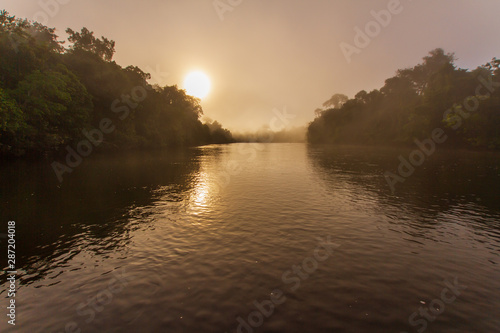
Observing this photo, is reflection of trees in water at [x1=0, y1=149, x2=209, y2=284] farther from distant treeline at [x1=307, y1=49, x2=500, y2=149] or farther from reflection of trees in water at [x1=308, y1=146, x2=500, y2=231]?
distant treeline at [x1=307, y1=49, x2=500, y2=149]

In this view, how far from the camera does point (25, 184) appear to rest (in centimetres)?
3016

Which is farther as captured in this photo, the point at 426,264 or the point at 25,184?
the point at 25,184

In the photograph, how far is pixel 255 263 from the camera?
12594 millimetres

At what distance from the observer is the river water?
8.88 meters

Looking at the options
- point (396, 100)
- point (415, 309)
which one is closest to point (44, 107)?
point (415, 309)

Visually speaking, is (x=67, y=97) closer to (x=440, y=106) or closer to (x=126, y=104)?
(x=126, y=104)

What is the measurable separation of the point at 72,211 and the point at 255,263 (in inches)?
715

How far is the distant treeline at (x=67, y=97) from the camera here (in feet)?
150

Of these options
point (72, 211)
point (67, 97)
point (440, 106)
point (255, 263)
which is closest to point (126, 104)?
point (67, 97)

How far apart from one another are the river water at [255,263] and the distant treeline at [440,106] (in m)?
79.6

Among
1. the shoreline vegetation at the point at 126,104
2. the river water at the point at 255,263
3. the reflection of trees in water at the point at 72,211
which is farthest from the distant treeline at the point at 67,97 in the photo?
the river water at the point at 255,263

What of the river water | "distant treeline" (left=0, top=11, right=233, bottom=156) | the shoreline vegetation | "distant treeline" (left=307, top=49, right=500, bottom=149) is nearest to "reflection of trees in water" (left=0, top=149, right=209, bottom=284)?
the river water

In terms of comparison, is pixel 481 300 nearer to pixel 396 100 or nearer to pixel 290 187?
pixel 290 187

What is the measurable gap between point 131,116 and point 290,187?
8791cm
